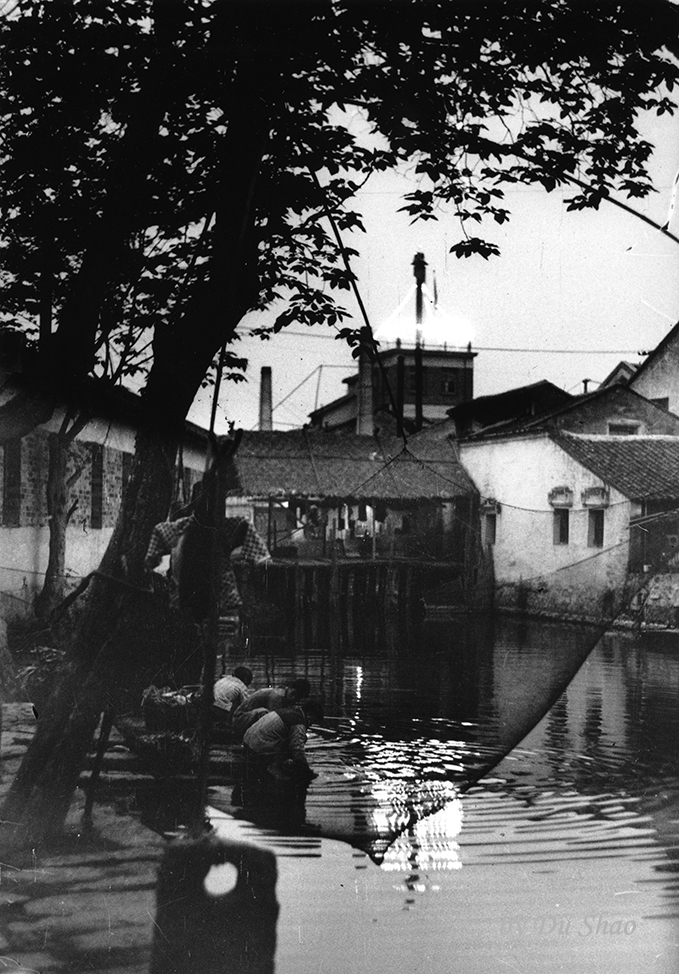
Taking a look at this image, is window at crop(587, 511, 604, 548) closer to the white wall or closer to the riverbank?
the white wall

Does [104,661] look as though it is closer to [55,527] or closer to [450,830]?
[55,527]

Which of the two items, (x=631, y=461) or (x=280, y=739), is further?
(x=631, y=461)

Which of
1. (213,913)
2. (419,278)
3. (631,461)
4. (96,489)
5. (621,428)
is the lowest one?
(213,913)

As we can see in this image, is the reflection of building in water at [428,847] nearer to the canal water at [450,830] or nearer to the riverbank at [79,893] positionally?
the canal water at [450,830]

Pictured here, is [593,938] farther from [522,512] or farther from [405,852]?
[522,512]

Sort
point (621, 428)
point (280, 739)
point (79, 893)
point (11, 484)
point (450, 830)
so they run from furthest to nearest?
point (621, 428), point (280, 739), point (450, 830), point (11, 484), point (79, 893)

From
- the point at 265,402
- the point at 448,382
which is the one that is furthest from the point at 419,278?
the point at 265,402

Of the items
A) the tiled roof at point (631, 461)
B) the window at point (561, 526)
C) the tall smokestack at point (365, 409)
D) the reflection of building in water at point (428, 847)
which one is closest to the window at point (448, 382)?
the tall smokestack at point (365, 409)
